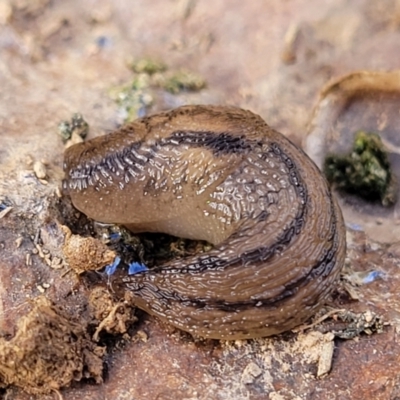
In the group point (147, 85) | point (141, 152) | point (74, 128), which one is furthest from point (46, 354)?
point (147, 85)

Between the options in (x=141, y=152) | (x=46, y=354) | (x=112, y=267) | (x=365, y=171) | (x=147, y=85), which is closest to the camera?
(x=46, y=354)

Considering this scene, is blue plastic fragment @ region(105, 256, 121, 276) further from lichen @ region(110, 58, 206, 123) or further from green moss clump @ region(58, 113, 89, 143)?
lichen @ region(110, 58, 206, 123)

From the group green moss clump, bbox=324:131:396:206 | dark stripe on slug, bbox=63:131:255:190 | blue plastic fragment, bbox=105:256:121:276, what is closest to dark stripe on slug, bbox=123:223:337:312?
blue plastic fragment, bbox=105:256:121:276

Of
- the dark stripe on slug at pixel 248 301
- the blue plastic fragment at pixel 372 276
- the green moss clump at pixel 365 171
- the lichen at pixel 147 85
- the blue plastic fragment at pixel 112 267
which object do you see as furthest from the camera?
the lichen at pixel 147 85

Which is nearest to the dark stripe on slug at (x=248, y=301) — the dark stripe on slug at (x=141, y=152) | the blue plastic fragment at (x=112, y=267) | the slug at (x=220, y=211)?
the slug at (x=220, y=211)

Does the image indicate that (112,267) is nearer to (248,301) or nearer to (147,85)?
(248,301)

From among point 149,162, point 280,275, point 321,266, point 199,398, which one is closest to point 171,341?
point 199,398

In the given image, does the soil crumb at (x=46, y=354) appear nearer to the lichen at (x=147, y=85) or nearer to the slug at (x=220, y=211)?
the slug at (x=220, y=211)
